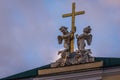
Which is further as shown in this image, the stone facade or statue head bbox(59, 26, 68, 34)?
statue head bbox(59, 26, 68, 34)

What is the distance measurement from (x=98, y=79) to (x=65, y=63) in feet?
7.87

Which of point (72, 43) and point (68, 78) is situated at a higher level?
point (72, 43)

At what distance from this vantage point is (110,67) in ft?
104

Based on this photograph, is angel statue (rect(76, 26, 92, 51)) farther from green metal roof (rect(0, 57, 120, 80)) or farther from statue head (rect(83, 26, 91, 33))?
green metal roof (rect(0, 57, 120, 80))

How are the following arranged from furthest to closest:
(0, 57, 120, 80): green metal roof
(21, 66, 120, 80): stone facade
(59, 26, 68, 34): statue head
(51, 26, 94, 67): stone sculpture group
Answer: (59, 26, 68, 34): statue head
(51, 26, 94, 67): stone sculpture group
(0, 57, 120, 80): green metal roof
(21, 66, 120, 80): stone facade

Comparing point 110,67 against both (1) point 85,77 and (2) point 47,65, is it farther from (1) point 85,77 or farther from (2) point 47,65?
(2) point 47,65

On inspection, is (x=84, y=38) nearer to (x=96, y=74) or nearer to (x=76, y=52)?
(x=76, y=52)

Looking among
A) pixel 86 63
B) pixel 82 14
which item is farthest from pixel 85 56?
pixel 82 14

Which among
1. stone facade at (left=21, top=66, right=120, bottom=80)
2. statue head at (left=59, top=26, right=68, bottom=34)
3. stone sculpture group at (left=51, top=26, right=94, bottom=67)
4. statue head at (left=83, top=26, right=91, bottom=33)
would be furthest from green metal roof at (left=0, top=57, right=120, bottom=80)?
statue head at (left=59, top=26, right=68, bottom=34)

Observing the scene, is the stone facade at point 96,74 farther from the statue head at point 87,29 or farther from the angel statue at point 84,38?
the statue head at point 87,29

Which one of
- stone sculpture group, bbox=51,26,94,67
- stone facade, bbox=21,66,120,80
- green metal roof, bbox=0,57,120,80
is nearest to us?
stone facade, bbox=21,66,120,80

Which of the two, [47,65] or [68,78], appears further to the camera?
[47,65]

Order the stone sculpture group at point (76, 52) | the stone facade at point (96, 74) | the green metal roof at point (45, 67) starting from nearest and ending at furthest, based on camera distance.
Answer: the stone facade at point (96, 74)
the green metal roof at point (45, 67)
the stone sculpture group at point (76, 52)

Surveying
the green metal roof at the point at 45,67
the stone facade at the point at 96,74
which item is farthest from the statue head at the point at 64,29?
the stone facade at the point at 96,74
